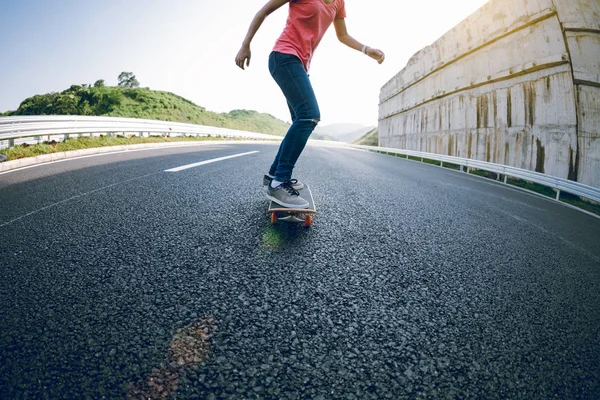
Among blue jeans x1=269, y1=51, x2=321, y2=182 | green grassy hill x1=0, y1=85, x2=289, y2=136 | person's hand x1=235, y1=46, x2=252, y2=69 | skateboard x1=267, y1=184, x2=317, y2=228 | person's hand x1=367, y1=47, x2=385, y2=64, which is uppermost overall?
green grassy hill x1=0, y1=85, x2=289, y2=136

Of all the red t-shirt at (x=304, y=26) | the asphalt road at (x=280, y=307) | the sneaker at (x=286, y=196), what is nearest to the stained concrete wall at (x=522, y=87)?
the asphalt road at (x=280, y=307)

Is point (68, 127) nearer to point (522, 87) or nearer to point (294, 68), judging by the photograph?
point (294, 68)

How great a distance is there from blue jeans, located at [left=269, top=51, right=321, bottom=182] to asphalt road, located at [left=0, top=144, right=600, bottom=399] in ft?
2.20

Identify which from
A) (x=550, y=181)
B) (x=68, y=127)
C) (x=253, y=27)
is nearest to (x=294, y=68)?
(x=253, y=27)

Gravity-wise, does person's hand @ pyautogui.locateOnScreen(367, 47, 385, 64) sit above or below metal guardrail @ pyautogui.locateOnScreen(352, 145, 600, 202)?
above

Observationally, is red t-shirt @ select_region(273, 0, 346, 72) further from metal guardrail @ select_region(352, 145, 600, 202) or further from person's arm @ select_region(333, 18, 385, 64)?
metal guardrail @ select_region(352, 145, 600, 202)

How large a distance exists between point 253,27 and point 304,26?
517mm

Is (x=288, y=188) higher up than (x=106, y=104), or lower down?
lower down

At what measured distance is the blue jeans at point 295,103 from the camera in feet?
9.84

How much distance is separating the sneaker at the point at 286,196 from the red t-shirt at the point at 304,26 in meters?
1.36

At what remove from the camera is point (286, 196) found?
294cm

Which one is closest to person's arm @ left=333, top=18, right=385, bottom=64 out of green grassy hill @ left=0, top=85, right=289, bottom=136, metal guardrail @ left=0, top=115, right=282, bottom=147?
metal guardrail @ left=0, top=115, right=282, bottom=147

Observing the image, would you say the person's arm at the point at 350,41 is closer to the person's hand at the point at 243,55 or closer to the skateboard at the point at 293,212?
the person's hand at the point at 243,55

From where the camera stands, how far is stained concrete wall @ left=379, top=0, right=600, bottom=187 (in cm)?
761
